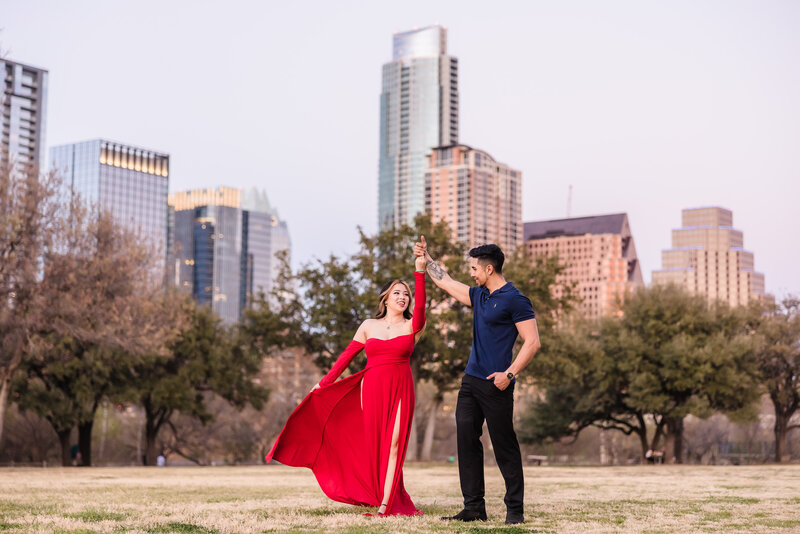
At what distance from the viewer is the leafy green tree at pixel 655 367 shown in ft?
135

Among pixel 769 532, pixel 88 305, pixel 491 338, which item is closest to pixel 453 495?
pixel 491 338

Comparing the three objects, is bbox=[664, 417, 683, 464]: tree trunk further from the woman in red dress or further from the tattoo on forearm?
the tattoo on forearm

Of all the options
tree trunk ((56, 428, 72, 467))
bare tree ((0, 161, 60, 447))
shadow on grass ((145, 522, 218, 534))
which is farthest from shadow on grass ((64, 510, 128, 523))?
tree trunk ((56, 428, 72, 467))

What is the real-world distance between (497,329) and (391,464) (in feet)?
5.61

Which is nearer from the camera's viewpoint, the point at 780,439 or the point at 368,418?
the point at 368,418

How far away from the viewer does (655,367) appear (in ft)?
141

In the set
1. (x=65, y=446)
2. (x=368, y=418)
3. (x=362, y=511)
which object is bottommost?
(x=65, y=446)

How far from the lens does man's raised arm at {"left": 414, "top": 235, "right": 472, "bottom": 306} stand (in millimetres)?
8999

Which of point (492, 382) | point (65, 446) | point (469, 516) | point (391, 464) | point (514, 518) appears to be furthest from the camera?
point (65, 446)

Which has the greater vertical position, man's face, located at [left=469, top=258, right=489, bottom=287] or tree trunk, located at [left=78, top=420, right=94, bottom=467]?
man's face, located at [left=469, top=258, right=489, bottom=287]

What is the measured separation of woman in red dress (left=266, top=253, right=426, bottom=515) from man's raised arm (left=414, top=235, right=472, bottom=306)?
0.14 meters

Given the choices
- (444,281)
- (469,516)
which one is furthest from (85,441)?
(469,516)

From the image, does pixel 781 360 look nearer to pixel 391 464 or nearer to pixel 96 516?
pixel 391 464

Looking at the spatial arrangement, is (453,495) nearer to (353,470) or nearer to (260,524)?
(353,470)
